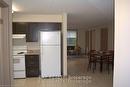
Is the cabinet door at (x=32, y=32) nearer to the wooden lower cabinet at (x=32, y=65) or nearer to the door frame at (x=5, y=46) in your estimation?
the wooden lower cabinet at (x=32, y=65)

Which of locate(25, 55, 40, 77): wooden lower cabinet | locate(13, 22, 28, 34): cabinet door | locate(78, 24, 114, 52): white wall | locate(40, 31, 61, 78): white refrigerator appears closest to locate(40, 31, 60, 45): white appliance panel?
locate(40, 31, 61, 78): white refrigerator

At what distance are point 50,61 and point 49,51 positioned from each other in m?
0.36

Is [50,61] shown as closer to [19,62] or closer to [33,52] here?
[33,52]

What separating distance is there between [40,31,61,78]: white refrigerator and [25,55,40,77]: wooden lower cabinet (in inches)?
9.1

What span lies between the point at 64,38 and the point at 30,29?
4.40ft

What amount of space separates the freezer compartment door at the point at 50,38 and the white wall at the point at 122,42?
3.47 m

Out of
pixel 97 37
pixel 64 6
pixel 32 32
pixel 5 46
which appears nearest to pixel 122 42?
pixel 5 46

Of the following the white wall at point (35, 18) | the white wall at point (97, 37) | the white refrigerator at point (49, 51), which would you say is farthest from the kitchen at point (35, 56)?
the white wall at point (97, 37)

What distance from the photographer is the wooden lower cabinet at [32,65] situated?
6.34 metres

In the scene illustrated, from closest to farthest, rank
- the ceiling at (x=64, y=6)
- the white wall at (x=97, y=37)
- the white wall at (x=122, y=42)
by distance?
the white wall at (x=122, y=42)
the ceiling at (x=64, y=6)
the white wall at (x=97, y=37)

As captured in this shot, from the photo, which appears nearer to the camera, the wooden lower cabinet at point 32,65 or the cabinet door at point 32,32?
the wooden lower cabinet at point 32,65

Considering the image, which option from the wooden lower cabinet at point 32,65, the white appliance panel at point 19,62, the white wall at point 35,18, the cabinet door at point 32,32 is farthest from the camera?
the cabinet door at point 32,32

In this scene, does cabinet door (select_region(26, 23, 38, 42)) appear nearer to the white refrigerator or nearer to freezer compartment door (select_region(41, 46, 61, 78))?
the white refrigerator

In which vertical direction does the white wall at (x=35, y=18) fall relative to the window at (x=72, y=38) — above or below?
above
